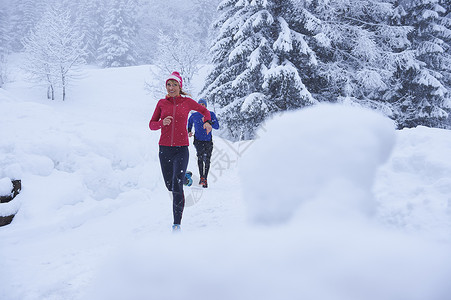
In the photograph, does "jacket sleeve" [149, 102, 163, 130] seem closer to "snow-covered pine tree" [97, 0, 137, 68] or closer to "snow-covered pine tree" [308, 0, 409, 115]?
"snow-covered pine tree" [308, 0, 409, 115]

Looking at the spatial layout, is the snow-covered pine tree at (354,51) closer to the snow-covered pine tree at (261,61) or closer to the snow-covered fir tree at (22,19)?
the snow-covered pine tree at (261,61)

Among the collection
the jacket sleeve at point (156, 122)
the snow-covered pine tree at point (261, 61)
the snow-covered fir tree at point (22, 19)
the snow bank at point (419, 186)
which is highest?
the snow-covered fir tree at point (22, 19)

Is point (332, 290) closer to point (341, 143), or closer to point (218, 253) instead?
point (218, 253)

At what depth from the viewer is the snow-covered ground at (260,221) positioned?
1056 mm

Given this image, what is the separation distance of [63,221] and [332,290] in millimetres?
3756

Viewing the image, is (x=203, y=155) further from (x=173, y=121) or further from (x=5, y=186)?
(x=5, y=186)

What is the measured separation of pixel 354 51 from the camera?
11188 mm

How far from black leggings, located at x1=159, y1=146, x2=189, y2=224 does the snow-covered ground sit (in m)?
0.42

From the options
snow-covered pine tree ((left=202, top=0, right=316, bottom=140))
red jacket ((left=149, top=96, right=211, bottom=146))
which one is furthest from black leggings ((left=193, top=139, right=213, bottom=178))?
snow-covered pine tree ((left=202, top=0, right=316, bottom=140))

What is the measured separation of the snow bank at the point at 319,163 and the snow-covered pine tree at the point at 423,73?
12.9 meters

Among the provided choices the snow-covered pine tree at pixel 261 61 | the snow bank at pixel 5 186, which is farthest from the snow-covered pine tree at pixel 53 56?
the snow bank at pixel 5 186

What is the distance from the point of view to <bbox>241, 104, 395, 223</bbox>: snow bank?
1.64 m

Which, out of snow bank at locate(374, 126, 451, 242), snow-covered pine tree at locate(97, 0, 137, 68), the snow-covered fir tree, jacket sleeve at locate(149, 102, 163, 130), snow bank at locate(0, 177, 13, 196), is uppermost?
the snow-covered fir tree

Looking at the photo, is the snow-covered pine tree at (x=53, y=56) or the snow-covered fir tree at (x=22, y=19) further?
the snow-covered fir tree at (x=22, y=19)
